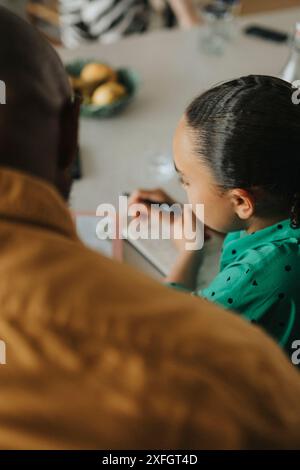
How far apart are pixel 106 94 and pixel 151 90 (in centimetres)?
17

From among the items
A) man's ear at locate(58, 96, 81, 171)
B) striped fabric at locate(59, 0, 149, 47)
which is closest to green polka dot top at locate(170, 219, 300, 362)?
man's ear at locate(58, 96, 81, 171)

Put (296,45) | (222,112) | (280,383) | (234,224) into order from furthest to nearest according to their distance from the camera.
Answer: (296,45) < (234,224) < (222,112) < (280,383)

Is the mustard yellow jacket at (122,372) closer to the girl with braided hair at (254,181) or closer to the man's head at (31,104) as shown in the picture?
the man's head at (31,104)

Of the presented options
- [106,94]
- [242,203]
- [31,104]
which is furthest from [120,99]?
[31,104]

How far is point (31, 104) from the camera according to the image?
45 centimetres

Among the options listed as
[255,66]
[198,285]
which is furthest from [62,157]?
[255,66]

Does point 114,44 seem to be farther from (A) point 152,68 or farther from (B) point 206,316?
(B) point 206,316

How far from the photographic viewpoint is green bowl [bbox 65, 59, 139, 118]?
124cm

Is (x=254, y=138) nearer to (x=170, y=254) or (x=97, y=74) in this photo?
(x=170, y=254)

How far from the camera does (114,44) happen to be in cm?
151

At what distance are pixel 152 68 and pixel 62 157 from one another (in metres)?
0.99

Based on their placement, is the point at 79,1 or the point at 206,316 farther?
the point at 79,1

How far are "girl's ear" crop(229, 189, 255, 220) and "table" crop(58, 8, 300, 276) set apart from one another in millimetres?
263

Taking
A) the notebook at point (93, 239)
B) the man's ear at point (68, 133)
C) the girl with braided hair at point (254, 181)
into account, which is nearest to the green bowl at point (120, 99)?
the notebook at point (93, 239)
